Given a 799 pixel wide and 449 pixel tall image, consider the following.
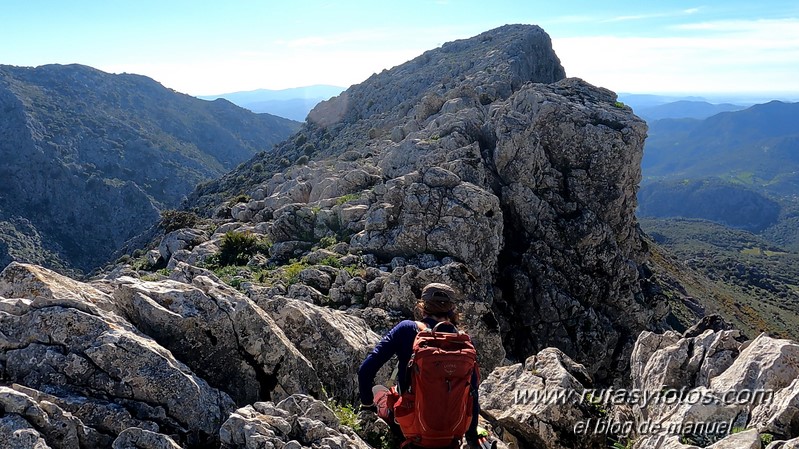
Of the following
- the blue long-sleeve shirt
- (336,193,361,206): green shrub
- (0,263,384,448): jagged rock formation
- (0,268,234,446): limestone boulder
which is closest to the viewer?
(0,263,384,448): jagged rock formation

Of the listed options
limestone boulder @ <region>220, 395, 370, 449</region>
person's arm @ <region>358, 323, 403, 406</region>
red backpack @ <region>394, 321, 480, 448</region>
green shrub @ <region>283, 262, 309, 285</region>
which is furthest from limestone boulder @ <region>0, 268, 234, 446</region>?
green shrub @ <region>283, 262, 309, 285</region>

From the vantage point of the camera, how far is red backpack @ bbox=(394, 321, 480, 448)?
7254mm

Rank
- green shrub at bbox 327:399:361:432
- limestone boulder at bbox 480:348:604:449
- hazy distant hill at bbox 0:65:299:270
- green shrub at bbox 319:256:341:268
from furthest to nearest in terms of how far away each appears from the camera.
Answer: hazy distant hill at bbox 0:65:299:270
green shrub at bbox 319:256:341:268
limestone boulder at bbox 480:348:604:449
green shrub at bbox 327:399:361:432

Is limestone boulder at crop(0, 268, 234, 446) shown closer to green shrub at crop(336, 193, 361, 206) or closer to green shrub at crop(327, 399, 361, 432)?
green shrub at crop(327, 399, 361, 432)

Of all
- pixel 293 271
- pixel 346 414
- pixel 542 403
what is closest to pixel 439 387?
pixel 346 414

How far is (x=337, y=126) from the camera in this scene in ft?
245

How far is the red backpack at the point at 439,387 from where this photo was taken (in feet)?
23.8

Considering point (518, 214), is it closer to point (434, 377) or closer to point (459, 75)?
point (434, 377)

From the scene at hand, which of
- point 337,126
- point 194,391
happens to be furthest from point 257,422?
point 337,126

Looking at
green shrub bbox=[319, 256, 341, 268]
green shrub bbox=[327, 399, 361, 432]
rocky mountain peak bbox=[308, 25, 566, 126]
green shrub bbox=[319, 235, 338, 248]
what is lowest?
green shrub bbox=[327, 399, 361, 432]

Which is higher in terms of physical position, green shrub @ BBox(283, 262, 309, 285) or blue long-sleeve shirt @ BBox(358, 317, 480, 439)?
blue long-sleeve shirt @ BBox(358, 317, 480, 439)

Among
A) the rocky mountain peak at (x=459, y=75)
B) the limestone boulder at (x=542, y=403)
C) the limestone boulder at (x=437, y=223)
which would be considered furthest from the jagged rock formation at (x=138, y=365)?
the rocky mountain peak at (x=459, y=75)

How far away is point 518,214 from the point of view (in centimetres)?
2970

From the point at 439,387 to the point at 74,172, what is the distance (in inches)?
6040
